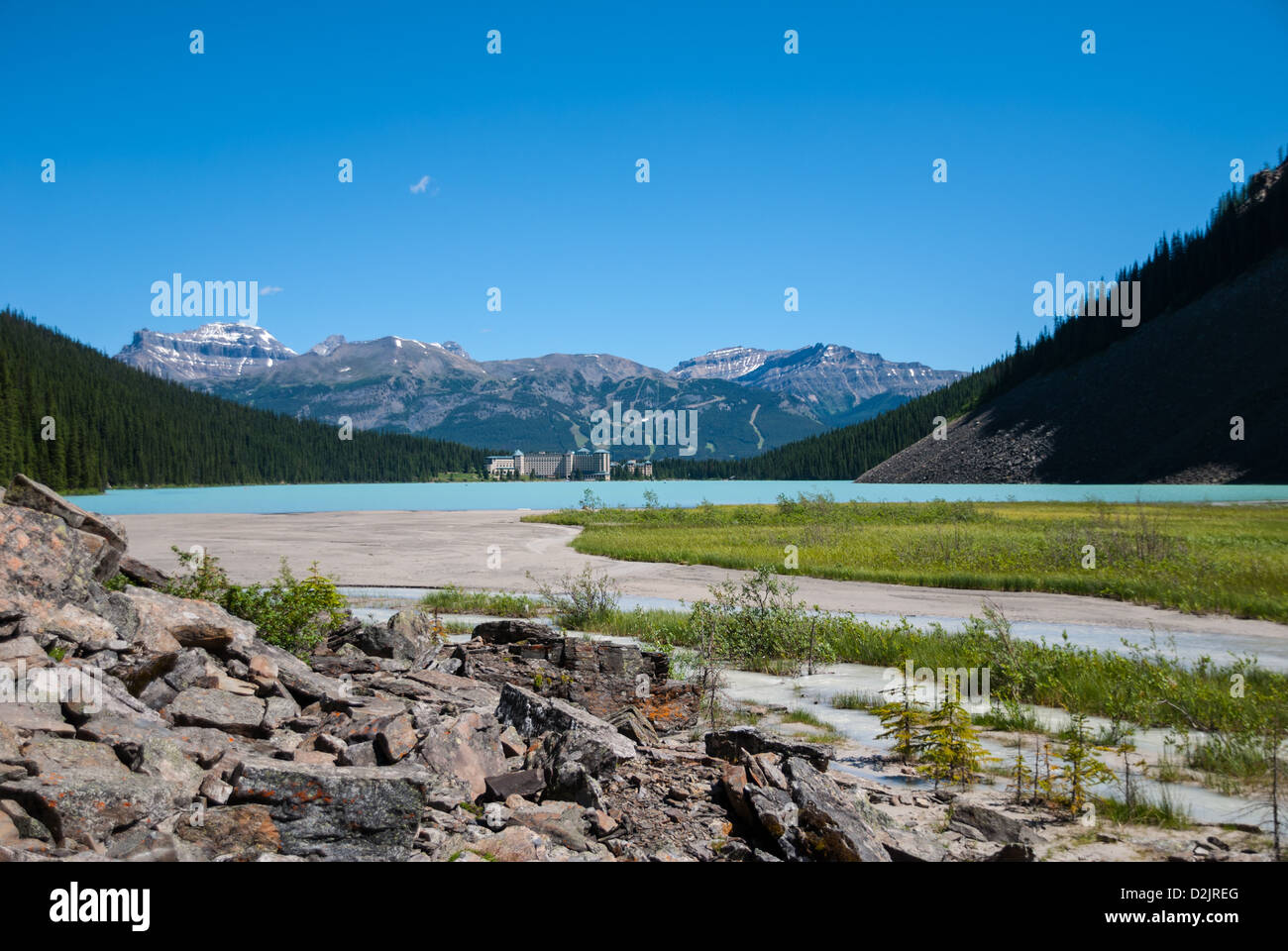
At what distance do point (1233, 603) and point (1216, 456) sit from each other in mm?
93897

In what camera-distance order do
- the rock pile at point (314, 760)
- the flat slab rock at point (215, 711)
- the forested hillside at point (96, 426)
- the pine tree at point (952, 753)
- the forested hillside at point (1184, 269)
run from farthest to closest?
the forested hillside at point (1184, 269) < the forested hillside at point (96, 426) < the pine tree at point (952, 753) < the flat slab rock at point (215, 711) < the rock pile at point (314, 760)

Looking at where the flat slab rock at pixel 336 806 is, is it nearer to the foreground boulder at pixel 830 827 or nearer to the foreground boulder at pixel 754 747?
the foreground boulder at pixel 830 827

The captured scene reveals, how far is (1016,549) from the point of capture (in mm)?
33875

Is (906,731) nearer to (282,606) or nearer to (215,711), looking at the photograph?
(215,711)

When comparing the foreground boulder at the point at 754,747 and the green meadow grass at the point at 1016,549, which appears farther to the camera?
the green meadow grass at the point at 1016,549

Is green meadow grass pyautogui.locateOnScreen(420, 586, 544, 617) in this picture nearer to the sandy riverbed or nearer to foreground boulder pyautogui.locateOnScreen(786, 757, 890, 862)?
the sandy riverbed

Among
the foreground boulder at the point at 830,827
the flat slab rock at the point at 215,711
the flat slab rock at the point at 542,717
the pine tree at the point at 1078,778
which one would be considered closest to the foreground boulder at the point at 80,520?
the flat slab rock at the point at 215,711

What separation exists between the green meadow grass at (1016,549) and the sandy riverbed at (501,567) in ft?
3.79

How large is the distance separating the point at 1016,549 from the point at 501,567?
935 inches

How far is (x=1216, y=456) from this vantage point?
309 ft

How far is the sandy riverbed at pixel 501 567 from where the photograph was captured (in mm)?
21094
